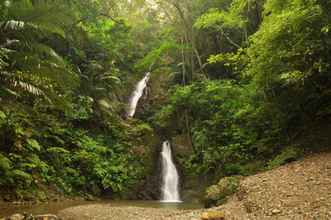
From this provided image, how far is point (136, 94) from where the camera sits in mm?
26891

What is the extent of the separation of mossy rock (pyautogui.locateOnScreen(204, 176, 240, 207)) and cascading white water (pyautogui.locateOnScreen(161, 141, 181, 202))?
6168mm

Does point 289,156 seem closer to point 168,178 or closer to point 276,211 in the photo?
point 276,211

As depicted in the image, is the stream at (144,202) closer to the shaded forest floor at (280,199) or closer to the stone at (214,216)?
the shaded forest floor at (280,199)

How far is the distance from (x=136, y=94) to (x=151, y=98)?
1363 millimetres

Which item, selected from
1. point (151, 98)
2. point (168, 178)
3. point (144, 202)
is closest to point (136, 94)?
point (151, 98)

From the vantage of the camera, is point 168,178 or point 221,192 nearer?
point 221,192

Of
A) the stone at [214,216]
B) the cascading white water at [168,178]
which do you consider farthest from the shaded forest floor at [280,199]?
the cascading white water at [168,178]

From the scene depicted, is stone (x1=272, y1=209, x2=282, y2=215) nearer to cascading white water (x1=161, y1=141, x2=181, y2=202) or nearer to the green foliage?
the green foliage

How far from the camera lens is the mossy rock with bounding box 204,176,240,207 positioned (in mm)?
11219

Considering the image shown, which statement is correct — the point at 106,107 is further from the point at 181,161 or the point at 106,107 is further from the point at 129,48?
the point at 129,48

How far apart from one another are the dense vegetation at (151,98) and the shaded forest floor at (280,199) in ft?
8.69

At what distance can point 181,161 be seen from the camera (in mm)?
19891

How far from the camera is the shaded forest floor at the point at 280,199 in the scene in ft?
22.4

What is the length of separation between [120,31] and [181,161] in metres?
14.9
